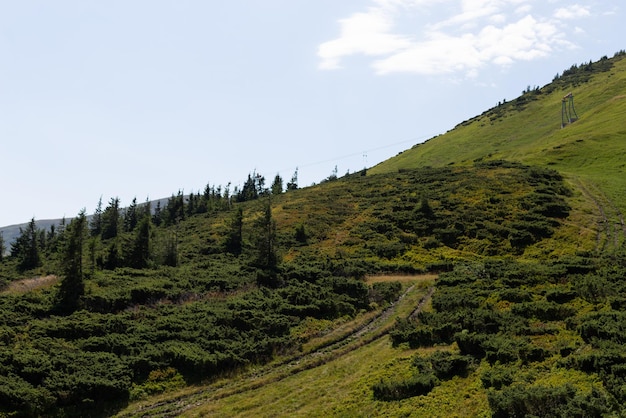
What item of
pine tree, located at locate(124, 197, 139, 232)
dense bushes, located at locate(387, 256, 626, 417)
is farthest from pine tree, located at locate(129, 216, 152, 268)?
pine tree, located at locate(124, 197, 139, 232)

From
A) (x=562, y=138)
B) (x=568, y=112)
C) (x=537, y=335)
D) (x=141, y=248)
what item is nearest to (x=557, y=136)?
(x=562, y=138)

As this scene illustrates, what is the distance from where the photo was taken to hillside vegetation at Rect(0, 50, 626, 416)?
1972 centimetres

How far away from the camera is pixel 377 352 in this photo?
2650 centimetres

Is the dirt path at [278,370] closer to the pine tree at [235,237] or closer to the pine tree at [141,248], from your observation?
the pine tree at [141,248]

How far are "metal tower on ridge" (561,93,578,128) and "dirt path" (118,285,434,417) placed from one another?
391 ft

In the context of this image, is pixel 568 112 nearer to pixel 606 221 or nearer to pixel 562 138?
pixel 562 138

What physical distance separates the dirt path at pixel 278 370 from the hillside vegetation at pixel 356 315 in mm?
137

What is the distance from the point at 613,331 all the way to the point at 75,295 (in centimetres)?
3642

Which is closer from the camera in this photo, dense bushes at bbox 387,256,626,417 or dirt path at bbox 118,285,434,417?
dense bushes at bbox 387,256,626,417

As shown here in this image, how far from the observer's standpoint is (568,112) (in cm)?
13975

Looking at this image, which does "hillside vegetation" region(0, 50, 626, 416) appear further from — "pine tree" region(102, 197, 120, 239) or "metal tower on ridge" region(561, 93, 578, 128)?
"metal tower on ridge" region(561, 93, 578, 128)

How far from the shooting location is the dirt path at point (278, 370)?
22.6 meters

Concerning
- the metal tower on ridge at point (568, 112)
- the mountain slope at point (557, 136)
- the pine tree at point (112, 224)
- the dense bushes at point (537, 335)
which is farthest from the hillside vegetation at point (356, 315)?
the metal tower on ridge at point (568, 112)

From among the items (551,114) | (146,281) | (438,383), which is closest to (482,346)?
(438,383)
